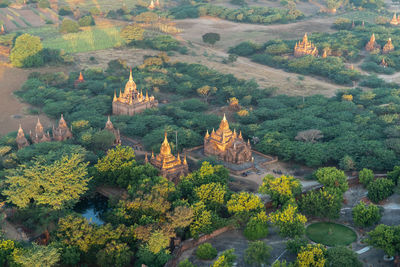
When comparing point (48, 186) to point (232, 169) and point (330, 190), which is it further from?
point (330, 190)

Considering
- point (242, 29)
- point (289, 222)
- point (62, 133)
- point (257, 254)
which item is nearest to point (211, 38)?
point (242, 29)

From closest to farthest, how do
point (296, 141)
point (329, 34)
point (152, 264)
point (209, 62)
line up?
point (152, 264) < point (296, 141) < point (209, 62) < point (329, 34)

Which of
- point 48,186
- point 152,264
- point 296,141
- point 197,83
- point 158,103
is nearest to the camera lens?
point 152,264

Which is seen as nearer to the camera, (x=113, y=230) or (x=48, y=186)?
(x=113, y=230)

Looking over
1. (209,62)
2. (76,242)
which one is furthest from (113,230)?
(209,62)

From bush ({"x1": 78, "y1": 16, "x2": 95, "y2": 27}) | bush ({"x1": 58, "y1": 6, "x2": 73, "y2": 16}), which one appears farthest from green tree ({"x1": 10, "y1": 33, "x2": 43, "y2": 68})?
bush ({"x1": 58, "y1": 6, "x2": 73, "y2": 16})

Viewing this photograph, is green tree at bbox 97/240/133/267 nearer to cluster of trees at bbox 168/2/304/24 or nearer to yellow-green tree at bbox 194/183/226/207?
yellow-green tree at bbox 194/183/226/207

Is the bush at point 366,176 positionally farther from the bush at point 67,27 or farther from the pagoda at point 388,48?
the bush at point 67,27
